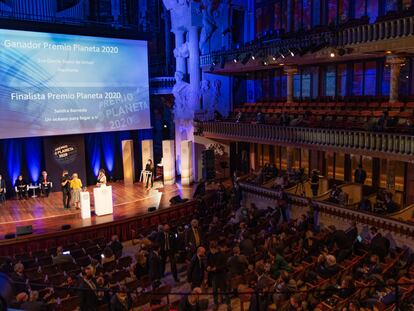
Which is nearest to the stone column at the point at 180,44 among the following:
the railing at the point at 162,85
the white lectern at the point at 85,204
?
the railing at the point at 162,85

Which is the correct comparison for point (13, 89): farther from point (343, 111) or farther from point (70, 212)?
point (343, 111)

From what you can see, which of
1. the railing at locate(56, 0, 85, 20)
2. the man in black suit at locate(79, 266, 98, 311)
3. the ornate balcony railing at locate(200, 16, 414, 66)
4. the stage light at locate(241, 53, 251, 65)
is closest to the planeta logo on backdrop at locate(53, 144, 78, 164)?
the railing at locate(56, 0, 85, 20)

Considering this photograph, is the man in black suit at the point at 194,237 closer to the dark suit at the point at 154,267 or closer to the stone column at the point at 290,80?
the dark suit at the point at 154,267

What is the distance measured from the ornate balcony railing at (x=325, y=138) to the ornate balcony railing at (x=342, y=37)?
3.05m

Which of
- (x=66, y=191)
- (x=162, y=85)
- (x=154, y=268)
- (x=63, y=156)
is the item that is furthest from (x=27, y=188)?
(x=154, y=268)

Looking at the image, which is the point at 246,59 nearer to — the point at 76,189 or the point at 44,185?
the point at 76,189

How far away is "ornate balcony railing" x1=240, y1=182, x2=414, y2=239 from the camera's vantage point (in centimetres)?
1200

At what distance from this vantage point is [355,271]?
→ 365 inches

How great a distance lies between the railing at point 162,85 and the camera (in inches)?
956

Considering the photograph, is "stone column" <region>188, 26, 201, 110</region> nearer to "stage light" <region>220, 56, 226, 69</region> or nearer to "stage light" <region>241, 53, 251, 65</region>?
"stage light" <region>220, 56, 226, 69</region>

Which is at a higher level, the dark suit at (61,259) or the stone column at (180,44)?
the stone column at (180,44)

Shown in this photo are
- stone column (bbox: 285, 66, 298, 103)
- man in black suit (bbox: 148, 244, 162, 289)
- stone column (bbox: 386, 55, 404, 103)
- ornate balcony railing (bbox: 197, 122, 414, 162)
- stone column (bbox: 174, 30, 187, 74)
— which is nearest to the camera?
man in black suit (bbox: 148, 244, 162, 289)

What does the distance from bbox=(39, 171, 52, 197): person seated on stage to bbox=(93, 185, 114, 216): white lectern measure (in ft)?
14.9

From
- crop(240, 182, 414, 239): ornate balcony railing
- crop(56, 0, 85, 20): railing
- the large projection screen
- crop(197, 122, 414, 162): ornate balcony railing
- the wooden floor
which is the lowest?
the wooden floor
